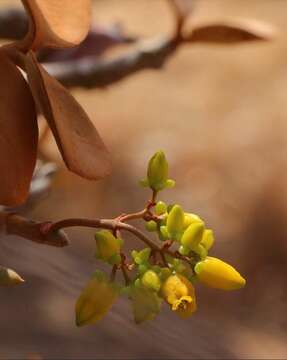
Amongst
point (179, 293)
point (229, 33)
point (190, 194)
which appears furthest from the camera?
point (190, 194)

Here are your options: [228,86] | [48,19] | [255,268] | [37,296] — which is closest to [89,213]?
[255,268]

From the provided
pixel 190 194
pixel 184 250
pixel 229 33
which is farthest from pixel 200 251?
pixel 190 194

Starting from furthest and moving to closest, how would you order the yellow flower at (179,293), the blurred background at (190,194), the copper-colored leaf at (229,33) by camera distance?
1. the copper-colored leaf at (229,33)
2. the blurred background at (190,194)
3. the yellow flower at (179,293)

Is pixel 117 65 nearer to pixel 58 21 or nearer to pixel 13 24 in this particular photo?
pixel 13 24

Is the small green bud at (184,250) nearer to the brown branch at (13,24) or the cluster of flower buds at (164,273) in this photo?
the cluster of flower buds at (164,273)

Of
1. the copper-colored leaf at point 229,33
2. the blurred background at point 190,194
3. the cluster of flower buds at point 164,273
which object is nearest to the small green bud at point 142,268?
the cluster of flower buds at point 164,273

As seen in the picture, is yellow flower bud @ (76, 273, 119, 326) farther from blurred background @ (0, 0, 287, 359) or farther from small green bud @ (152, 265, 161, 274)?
blurred background @ (0, 0, 287, 359)
